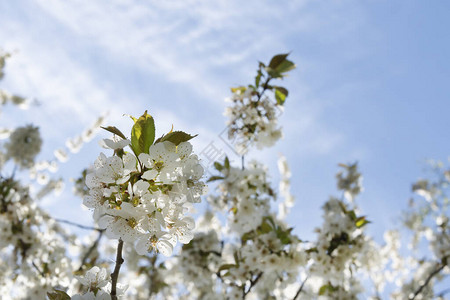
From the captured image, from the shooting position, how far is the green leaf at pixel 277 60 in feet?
9.78

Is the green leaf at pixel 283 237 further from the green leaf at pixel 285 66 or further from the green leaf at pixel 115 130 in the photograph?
the green leaf at pixel 115 130

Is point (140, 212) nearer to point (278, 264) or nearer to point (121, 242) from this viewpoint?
point (121, 242)

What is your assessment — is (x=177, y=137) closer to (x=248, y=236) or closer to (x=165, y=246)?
(x=165, y=246)

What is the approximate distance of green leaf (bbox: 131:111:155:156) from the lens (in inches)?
54.0

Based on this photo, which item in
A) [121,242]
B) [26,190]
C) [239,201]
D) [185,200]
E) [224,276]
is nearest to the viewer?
[121,242]

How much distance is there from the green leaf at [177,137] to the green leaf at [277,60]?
1.85m

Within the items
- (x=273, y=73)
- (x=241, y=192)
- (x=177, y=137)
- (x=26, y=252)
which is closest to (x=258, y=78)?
(x=273, y=73)

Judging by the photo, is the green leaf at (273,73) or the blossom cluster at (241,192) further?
the blossom cluster at (241,192)

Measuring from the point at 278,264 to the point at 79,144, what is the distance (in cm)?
897

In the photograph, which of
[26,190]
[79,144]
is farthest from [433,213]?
[79,144]

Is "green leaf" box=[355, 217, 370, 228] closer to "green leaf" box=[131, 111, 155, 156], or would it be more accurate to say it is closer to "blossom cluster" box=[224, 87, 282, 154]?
"blossom cluster" box=[224, 87, 282, 154]

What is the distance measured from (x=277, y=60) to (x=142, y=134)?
1927 mm

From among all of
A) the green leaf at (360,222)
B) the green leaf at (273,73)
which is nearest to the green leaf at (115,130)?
the green leaf at (273,73)

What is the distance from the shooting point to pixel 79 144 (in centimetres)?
1043
